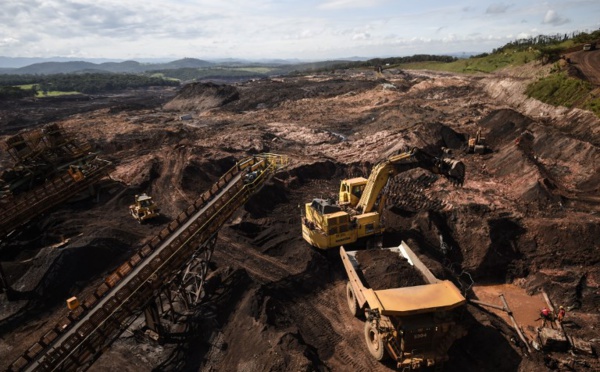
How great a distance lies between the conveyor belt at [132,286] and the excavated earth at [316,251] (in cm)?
223

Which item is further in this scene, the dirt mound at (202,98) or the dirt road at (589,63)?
the dirt mound at (202,98)

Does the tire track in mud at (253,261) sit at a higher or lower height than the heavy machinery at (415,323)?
lower

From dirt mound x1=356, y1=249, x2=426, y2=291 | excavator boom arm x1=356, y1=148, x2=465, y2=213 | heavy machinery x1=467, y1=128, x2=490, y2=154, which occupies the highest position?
excavator boom arm x1=356, y1=148, x2=465, y2=213

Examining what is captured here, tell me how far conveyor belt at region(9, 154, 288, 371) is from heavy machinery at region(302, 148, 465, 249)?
3209 mm

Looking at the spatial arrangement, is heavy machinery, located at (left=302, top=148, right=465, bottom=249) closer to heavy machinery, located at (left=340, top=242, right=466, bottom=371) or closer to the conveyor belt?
the conveyor belt

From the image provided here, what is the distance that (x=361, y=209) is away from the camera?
52.6ft

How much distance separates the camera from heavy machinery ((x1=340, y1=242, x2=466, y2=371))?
9805mm

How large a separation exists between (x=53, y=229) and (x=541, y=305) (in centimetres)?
2434

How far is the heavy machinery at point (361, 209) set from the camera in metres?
14.8

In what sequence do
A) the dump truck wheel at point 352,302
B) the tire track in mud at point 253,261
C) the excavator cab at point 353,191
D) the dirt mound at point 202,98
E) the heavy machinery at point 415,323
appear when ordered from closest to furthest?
the heavy machinery at point 415,323
the dump truck wheel at point 352,302
the tire track in mud at point 253,261
the excavator cab at point 353,191
the dirt mound at point 202,98

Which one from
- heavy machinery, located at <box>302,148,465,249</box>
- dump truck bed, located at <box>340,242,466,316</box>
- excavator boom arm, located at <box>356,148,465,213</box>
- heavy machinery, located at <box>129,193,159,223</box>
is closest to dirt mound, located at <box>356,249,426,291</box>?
dump truck bed, located at <box>340,242,466,316</box>

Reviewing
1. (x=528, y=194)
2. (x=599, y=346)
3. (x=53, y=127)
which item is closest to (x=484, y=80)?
(x=528, y=194)

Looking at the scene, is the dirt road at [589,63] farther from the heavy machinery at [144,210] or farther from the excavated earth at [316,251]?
the heavy machinery at [144,210]

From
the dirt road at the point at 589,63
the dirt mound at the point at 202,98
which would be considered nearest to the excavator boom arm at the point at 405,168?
the dirt road at the point at 589,63
